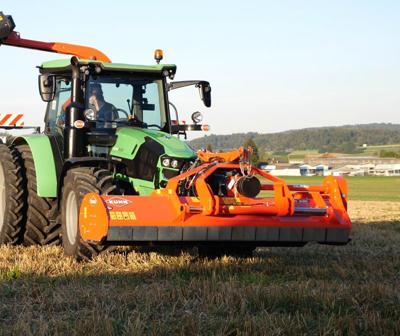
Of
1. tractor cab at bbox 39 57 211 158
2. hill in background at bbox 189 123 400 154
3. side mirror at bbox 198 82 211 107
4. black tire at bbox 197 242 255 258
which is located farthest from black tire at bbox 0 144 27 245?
hill in background at bbox 189 123 400 154

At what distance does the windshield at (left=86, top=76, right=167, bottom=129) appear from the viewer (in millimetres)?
7836

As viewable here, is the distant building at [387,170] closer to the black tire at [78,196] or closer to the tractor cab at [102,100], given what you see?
the tractor cab at [102,100]

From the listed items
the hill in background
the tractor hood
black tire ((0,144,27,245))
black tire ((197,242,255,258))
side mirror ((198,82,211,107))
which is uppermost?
side mirror ((198,82,211,107))

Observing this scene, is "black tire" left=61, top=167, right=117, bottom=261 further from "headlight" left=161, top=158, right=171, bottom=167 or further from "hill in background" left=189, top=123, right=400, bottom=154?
"hill in background" left=189, top=123, right=400, bottom=154

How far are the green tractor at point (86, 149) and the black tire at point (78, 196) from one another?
1cm

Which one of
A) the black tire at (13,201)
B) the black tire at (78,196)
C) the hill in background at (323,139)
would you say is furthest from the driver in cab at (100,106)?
the hill in background at (323,139)

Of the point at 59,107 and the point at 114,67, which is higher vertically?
the point at 114,67

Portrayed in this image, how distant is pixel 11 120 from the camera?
1630cm

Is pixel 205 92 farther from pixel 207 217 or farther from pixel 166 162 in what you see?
pixel 207 217

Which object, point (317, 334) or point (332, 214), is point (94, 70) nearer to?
point (332, 214)

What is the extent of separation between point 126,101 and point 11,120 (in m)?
8.97

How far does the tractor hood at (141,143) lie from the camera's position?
7299 mm

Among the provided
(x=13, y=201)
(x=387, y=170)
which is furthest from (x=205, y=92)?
(x=387, y=170)

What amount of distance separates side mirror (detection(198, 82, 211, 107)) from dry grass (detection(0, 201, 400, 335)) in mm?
1866
